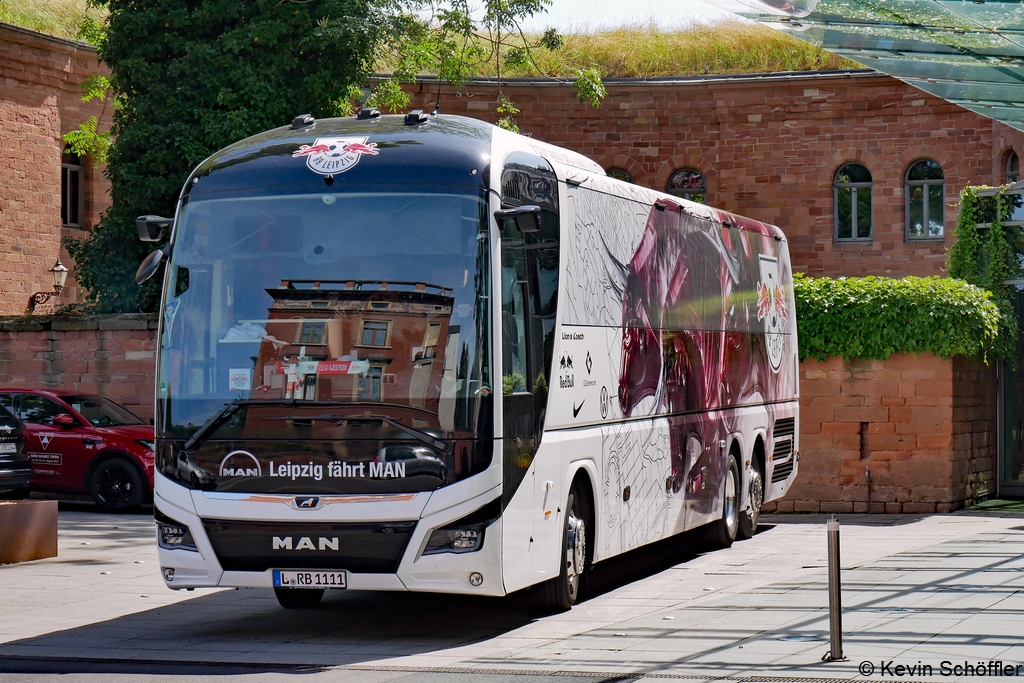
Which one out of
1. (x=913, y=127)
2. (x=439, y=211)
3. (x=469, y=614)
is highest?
(x=913, y=127)

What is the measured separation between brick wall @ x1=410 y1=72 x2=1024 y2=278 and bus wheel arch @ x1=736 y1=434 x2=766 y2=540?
18.0 metres

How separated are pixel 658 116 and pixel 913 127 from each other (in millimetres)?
5929

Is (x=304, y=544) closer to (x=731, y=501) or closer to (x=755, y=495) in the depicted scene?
(x=731, y=501)

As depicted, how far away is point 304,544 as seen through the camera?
9.15 meters

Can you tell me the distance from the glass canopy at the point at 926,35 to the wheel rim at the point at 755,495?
454 cm

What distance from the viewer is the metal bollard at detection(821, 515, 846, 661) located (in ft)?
25.1

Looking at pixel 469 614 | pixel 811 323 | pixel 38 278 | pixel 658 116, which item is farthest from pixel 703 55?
pixel 469 614

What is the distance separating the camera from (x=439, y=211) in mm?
9312

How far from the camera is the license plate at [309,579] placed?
9.12 m

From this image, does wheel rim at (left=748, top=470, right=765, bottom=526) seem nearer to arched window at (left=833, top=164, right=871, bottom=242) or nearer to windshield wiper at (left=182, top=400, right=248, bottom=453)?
windshield wiper at (left=182, top=400, right=248, bottom=453)

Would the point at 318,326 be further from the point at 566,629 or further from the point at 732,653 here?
the point at 732,653

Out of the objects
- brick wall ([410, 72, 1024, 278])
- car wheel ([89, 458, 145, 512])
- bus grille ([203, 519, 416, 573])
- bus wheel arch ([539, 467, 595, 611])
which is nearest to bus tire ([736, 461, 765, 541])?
bus wheel arch ([539, 467, 595, 611])

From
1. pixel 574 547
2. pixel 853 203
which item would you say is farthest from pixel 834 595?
pixel 853 203

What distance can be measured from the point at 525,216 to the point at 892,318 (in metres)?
10.1
